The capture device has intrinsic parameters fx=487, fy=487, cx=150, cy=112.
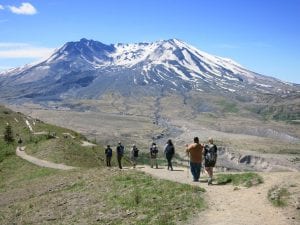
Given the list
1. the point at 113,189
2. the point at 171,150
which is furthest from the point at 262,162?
the point at 113,189

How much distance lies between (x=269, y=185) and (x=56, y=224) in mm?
11148

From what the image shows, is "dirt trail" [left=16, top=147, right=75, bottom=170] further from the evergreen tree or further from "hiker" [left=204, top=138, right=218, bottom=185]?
"hiker" [left=204, top=138, right=218, bottom=185]

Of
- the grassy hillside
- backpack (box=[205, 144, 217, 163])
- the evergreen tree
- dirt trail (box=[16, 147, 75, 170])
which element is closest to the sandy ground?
the grassy hillside

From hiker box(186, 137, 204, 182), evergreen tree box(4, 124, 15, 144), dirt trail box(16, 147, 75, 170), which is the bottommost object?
dirt trail box(16, 147, 75, 170)

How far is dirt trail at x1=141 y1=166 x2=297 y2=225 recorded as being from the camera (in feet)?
66.7

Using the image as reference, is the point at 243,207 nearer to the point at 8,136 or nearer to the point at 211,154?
the point at 211,154

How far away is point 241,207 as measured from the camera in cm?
2234

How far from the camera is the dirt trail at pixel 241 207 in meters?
20.3

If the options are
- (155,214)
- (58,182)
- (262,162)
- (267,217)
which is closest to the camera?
(267,217)

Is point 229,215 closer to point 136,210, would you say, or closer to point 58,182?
point 136,210

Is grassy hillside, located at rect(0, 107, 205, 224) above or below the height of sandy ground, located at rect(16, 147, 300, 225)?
below

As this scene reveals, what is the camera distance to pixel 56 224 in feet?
78.1

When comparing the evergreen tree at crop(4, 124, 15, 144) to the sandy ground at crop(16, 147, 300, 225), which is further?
the evergreen tree at crop(4, 124, 15, 144)

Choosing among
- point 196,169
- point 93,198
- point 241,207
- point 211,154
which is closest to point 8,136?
point 93,198
